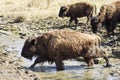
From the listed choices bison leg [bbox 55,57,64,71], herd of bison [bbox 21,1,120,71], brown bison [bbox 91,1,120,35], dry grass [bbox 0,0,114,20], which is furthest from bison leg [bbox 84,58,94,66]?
dry grass [bbox 0,0,114,20]

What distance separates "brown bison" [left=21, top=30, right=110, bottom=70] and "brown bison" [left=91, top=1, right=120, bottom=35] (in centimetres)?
674

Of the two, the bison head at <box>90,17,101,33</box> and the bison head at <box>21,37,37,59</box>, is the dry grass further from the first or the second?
the bison head at <box>21,37,37,59</box>

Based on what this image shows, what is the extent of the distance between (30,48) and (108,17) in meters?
7.56

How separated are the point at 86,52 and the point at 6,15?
21.4m

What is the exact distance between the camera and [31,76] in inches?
495

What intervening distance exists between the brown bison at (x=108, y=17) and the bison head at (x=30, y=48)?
23.1 ft

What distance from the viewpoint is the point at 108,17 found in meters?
21.7

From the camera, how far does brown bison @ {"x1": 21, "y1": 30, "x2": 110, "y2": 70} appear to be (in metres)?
14.5

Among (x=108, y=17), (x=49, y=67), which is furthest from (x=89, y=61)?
(x=108, y=17)

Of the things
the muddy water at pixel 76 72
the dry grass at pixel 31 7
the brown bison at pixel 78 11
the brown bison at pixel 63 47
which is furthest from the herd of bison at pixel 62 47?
the dry grass at pixel 31 7

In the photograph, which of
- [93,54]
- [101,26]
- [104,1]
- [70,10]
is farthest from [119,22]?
[104,1]

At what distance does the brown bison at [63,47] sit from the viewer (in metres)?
14.5

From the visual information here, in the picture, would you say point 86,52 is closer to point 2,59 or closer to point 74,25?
point 2,59

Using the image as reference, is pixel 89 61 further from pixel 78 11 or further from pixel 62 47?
pixel 78 11
